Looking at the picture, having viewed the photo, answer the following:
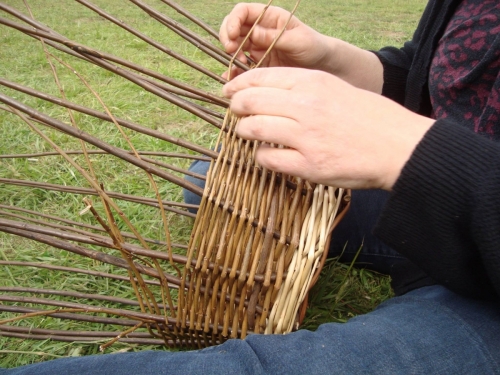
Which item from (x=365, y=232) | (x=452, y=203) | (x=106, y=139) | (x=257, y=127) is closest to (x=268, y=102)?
(x=257, y=127)

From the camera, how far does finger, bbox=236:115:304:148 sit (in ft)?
1.38

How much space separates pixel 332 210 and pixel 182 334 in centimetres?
24

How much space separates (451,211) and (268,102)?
0.65ft

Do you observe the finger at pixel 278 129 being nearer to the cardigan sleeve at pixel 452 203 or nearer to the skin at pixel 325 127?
the skin at pixel 325 127

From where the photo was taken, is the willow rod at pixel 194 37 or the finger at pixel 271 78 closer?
the finger at pixel 271 78

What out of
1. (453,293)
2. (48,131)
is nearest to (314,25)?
(48,131)

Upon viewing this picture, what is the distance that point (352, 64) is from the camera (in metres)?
0.77

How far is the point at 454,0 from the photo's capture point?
64 centimetres

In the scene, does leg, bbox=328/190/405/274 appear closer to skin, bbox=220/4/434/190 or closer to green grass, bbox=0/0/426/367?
green grass, bbox=0/0/426/367

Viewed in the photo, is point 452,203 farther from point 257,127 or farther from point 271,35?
point 271,35

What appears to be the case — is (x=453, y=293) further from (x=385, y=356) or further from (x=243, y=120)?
(x=243, y=120)

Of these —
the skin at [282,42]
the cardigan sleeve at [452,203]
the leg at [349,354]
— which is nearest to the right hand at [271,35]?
the skin at [282,42]

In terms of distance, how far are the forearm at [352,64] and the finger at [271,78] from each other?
28cm

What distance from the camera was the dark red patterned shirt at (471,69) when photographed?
0.54 m
